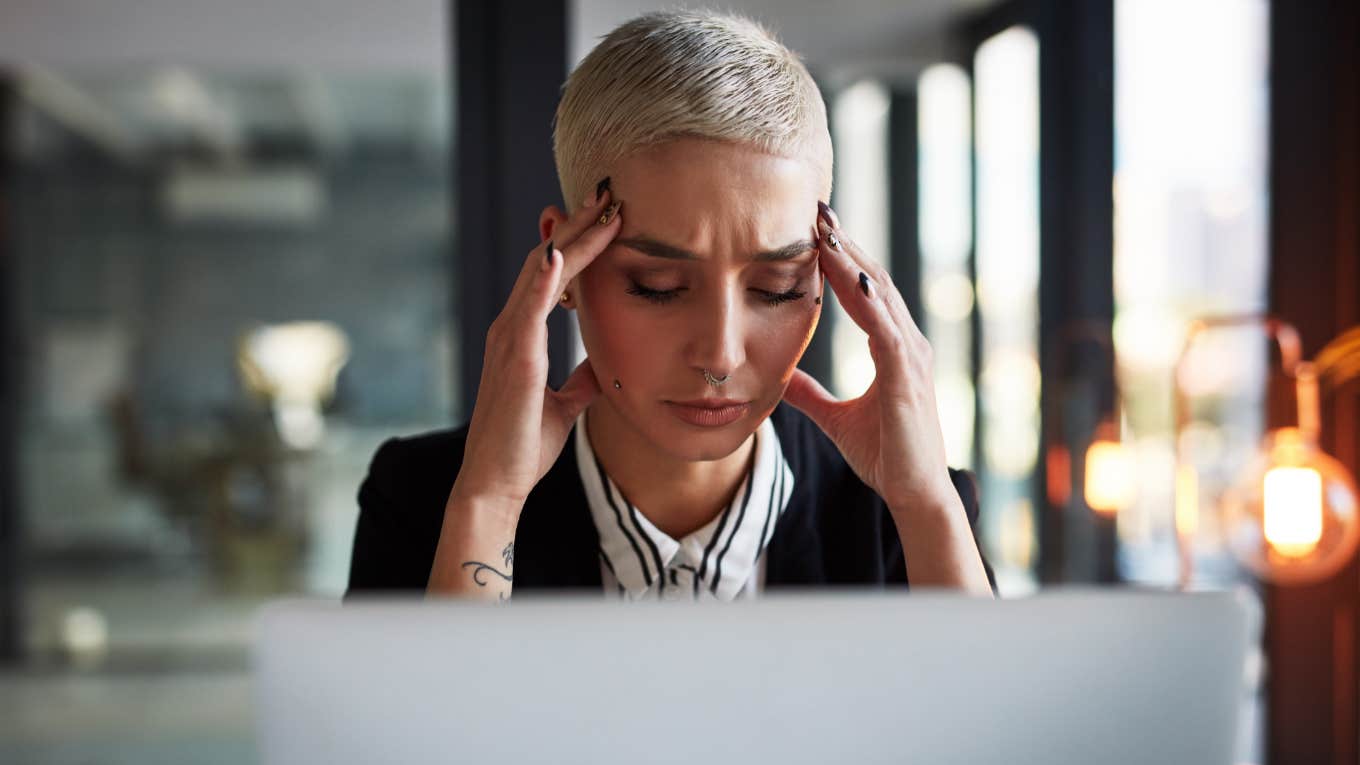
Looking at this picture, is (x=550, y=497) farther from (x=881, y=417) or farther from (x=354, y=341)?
(x=354, y=341)

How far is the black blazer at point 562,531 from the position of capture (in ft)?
3.74

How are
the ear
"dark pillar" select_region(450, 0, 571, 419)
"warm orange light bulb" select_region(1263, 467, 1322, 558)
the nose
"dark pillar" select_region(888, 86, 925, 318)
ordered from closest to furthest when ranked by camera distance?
1. the nose
2. the ear
3. "warm orange light bulb" select_region(1263, 467, 1322, 558)
4. "dark pillar" select_region(450, 0, 571, 419)
5. "dark pillar" select_region(888, 86, 925, 318)

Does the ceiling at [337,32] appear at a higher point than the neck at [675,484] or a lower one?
higher

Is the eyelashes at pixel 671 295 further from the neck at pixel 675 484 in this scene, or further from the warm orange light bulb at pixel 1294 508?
the warm orange light bulb at pixel 1294 508

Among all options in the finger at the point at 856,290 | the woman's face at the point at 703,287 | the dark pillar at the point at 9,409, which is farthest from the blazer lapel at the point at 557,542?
the dark pillar at the point at 9,409

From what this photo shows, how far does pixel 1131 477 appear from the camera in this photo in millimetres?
3133

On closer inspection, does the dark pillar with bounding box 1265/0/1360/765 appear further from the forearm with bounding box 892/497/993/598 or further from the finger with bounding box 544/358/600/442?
the finger with bounding box 544/358/600/442

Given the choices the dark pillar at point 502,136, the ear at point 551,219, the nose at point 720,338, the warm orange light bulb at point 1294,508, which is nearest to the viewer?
the nose at point 720,338

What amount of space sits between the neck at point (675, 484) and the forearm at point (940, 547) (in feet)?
0.61

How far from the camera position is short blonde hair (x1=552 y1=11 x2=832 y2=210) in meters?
1.00

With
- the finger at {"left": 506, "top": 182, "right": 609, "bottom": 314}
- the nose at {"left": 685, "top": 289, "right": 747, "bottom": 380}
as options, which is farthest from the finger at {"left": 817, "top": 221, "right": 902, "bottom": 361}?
the finger at {"left": 506, "top": 182, "right": 609, "bottom": 314}

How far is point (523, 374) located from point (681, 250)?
0.19m

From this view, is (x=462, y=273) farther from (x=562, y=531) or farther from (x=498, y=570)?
(x=498, y=570)

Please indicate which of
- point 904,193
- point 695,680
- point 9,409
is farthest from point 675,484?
point 9,409
